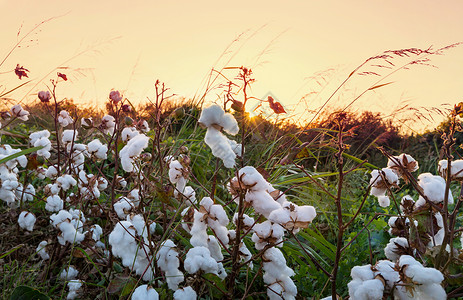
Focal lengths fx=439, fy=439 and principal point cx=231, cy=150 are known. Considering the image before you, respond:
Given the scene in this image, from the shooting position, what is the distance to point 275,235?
1353mm

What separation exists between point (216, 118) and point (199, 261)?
470mm

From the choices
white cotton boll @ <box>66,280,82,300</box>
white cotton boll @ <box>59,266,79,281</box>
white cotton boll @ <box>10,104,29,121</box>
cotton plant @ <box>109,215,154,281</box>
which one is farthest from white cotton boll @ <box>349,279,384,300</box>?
white cotton boll @ <box>10,104,29,121</box>

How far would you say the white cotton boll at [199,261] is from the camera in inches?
54.0

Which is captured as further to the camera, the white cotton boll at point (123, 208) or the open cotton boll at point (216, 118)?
the white cotton boll at point (123, 208)

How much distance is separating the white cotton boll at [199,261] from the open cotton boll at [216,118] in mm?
427

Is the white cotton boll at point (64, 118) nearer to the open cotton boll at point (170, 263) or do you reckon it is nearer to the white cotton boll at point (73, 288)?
the white cotton boll at point (73, 288)

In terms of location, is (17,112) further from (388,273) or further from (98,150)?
(388,273)

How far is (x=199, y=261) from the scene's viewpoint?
54.1 inches

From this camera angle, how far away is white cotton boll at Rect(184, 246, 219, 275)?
54.0 inches

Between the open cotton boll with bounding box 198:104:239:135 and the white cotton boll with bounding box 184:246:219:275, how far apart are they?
1.40ft

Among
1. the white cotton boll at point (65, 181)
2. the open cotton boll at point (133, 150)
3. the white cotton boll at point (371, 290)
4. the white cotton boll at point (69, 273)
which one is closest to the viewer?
the white cotton boll at point (371, 290)

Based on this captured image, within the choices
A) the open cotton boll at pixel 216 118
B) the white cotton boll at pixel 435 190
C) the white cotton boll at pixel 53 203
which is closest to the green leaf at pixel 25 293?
the white cotton boll at pixel 53 203

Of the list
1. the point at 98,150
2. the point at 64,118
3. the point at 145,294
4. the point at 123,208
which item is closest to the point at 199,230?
the point at 145,294

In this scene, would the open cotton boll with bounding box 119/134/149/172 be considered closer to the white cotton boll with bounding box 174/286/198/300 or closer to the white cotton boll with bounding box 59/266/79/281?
the white cotton boll with bounding box 174/286/198/300
